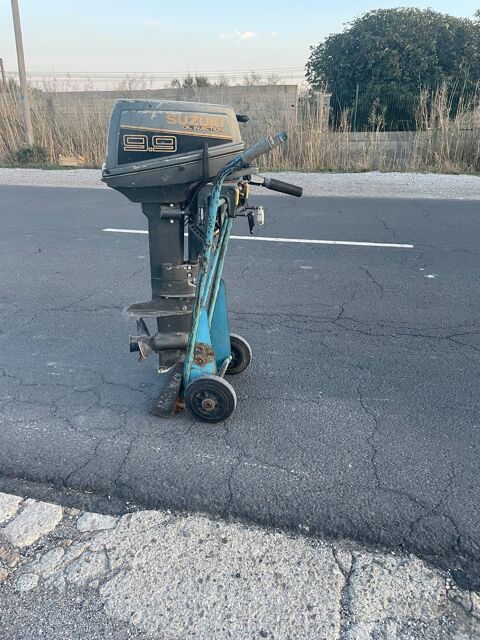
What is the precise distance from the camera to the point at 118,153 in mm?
2803

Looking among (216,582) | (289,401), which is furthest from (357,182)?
(216,582)

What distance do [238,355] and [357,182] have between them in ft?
28.5

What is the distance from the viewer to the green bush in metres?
14.4

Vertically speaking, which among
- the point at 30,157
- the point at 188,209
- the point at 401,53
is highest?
the point at 401,53

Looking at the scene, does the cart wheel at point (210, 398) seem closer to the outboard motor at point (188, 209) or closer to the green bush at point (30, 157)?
the outboard motor at point (188, 209)

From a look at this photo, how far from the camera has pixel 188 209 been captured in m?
2.97

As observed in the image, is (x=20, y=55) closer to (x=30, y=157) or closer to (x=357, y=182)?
(x=30, y=157)

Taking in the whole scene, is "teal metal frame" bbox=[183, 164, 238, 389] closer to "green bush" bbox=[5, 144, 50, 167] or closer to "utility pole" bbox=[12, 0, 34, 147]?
"green bush" bbox=[5, 144, 50, 167]

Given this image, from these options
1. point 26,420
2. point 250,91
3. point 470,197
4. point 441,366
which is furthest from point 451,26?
point 26,420

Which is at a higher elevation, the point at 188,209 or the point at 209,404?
the point at 188,209

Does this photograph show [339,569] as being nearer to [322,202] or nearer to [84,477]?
[84,477]

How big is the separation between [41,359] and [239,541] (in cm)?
222

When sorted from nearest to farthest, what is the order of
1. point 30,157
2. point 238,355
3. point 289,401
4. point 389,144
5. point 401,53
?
point 289,401
point 238,355
point 389,144
point 30,157
point 401,53

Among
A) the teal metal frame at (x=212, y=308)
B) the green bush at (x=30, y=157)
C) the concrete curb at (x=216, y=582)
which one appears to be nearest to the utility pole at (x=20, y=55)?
the green bush at (x=30, y=157)
